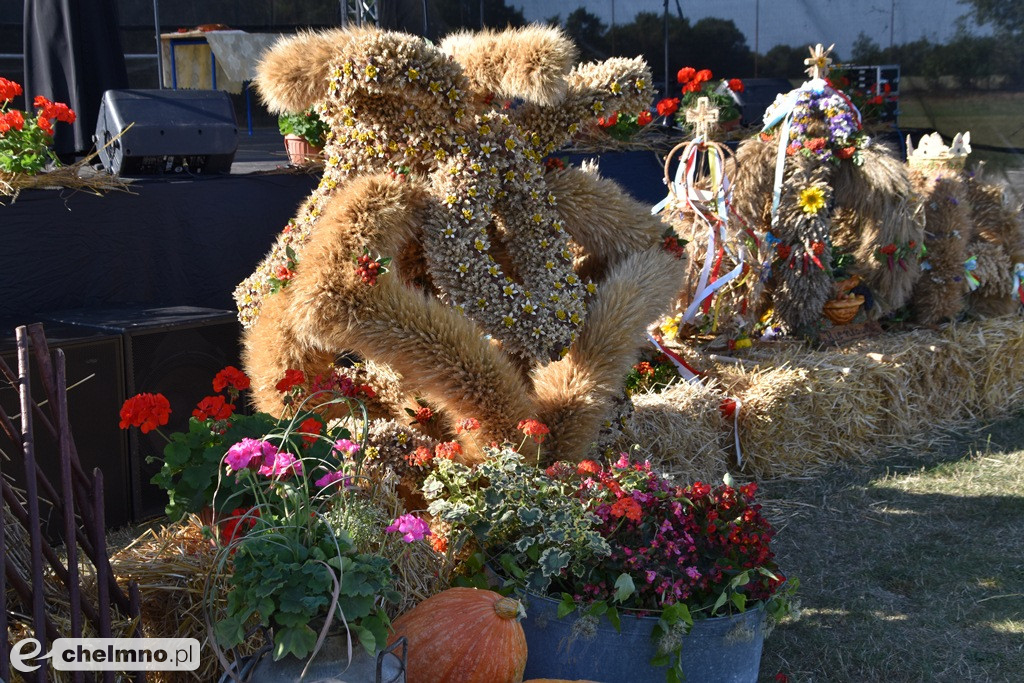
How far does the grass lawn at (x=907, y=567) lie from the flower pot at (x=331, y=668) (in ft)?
4.90

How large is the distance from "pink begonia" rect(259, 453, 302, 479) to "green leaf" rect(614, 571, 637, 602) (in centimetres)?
86

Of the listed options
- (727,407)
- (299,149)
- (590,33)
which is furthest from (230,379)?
(590,33)

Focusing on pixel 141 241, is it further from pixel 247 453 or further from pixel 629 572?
pixel 629 572

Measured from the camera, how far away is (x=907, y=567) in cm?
380

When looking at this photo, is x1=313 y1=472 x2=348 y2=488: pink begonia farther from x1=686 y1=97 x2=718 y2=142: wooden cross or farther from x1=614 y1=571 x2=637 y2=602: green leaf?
x1=686 y1=97 x2=718 y2=142: wooden cross

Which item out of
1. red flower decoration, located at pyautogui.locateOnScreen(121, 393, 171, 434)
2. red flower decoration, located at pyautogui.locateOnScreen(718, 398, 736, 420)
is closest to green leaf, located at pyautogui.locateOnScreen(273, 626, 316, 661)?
red flower decoration, located at pyautogui.locateOnScreen(121, 393, 171, 434)

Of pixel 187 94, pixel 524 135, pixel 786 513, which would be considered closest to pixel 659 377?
pixel 786 513

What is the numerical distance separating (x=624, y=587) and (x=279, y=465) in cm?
92

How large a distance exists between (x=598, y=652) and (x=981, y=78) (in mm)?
9688

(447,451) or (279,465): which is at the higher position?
(279,465)

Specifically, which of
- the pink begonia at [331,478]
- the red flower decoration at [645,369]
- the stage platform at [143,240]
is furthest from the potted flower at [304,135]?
the pink begonia at [331,478]

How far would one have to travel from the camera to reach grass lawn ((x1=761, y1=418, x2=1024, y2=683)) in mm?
3125

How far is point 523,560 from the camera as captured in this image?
2.70 m

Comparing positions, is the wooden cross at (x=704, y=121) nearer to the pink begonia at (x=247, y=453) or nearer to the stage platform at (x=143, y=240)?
the stage platform at (x=143, y=240)
